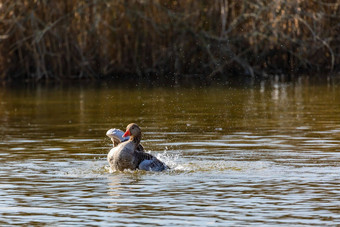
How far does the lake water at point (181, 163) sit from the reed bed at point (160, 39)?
8312 mm

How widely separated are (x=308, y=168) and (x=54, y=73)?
22.8 m

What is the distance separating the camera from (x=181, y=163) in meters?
13.7

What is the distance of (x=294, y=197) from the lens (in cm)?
1079

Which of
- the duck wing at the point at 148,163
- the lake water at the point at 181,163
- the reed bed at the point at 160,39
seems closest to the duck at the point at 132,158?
the duck wing at the point at 148,163

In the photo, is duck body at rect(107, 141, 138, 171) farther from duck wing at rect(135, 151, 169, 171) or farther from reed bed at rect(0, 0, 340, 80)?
reed bed at rect(0, 0, 340, 80)

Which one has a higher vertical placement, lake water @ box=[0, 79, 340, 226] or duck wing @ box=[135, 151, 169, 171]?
duck wing @ box=[135, 151, 169, 171]

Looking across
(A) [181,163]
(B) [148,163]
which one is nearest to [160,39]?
(A) [181,163]

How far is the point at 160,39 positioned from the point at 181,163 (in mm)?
21347

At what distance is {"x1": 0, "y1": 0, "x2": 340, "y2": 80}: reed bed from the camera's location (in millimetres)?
33625

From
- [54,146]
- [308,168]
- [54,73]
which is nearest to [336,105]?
[54,146]

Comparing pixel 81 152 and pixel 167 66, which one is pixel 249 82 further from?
pixel 81 152

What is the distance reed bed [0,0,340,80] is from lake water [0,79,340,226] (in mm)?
8312

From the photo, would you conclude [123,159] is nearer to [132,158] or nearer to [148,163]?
[132,158]

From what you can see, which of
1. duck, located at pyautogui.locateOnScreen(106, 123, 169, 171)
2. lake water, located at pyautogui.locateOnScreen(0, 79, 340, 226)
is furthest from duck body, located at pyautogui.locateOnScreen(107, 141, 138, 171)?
lake water, located at pyautogui.locateOnScreen(0, 79, 340, 226)
